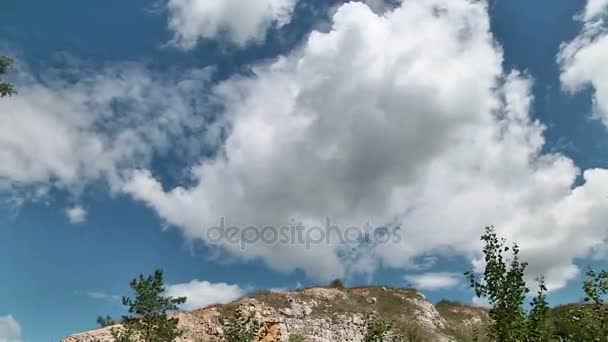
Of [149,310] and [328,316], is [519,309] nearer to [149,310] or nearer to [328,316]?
[149,310]

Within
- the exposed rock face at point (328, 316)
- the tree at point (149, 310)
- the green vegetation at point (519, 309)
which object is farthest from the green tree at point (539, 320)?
the exposed rock face at point (328, 316)

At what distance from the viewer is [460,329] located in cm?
8588

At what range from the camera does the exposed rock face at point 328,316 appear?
62.2m

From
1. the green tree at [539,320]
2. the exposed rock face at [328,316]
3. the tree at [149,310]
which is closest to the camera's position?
the green tree at [539,320]

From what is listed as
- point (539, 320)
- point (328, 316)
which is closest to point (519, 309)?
point (539, 320)

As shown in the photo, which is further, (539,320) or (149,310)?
(149,310)

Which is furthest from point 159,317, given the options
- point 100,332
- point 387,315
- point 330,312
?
point 387,315

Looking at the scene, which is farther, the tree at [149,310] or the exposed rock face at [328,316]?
the exposed rock face at [328,316]

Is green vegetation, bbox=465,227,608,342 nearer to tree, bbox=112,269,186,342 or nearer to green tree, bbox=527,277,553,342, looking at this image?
green tree, bbox=527,277,553,342

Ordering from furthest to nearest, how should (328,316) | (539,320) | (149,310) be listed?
1. (328,316)
2. (149,310)
3. (539,320)

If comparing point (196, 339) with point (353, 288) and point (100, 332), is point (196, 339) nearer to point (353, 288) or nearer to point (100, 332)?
point (100, 332)

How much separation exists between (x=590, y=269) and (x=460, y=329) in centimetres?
6920

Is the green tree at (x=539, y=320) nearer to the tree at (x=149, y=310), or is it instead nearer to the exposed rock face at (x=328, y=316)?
the tree at (x=149, y=310)

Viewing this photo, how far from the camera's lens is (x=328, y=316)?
72.9m
